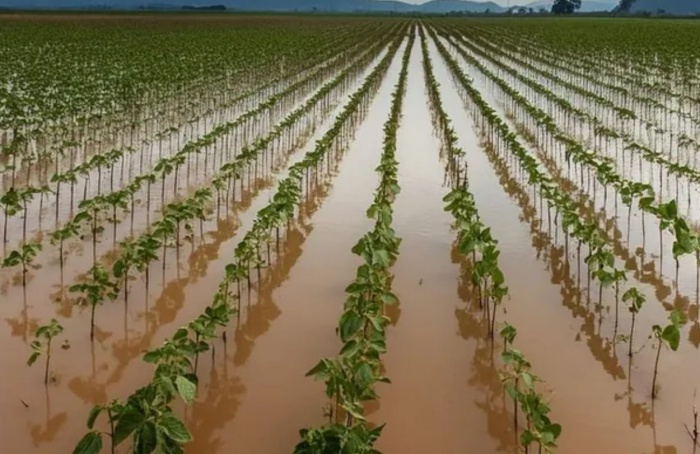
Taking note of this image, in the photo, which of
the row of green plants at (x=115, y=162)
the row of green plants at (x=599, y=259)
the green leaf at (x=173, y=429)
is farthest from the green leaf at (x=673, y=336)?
the row of green plants at (x=115, y=162)

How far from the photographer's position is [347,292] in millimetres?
5234

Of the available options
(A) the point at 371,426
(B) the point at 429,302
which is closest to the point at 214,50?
(B) the point at 429,302

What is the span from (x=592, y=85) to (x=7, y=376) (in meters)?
19.6

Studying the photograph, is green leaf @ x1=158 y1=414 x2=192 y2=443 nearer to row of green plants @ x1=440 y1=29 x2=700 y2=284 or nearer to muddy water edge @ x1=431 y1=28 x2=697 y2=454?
muddy water edge @ x1=431 y1=28 x2=697 y2=454

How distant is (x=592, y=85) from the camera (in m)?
21.2

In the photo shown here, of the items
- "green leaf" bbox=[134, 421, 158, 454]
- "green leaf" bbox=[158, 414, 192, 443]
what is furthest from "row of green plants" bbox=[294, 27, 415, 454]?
"green leaf" bbox=[134, 421, 158, 454]

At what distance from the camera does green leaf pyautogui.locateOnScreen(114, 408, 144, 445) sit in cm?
328

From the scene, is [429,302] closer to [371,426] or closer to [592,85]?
[371,426]

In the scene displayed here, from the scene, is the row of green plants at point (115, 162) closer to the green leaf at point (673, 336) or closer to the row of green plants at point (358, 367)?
the row of green plants at point (358, 367)

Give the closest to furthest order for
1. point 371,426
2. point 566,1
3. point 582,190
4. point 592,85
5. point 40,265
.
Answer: point 371,426, point 40,265, point 582,190, point 592,85, point 566,1

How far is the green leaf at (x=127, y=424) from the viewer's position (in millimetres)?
3277

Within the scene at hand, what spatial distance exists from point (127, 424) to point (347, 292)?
7.32 ft

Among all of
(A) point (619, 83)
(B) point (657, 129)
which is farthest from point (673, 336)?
(A) point (619, 83)

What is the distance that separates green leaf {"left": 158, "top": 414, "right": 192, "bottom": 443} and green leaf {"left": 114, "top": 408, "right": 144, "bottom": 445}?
0.33 feet
